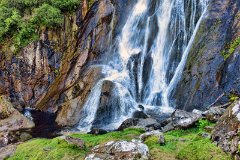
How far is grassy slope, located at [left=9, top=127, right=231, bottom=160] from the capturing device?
752cm

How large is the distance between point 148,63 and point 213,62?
548 cm

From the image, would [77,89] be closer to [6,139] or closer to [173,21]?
[6,139]

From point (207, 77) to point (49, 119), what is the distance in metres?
10.1

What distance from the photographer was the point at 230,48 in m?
16.2

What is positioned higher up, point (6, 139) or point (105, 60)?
point (105, 60)

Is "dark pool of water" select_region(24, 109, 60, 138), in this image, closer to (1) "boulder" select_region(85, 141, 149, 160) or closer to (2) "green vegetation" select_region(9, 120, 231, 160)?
(2) "green vegetation" select_region(9, 120, 231, 160)

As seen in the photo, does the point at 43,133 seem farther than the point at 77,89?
No

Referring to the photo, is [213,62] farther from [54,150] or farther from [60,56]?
[60,56]

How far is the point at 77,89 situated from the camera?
22.1 metres

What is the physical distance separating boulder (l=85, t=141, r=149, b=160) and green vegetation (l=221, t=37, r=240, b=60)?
9718mm

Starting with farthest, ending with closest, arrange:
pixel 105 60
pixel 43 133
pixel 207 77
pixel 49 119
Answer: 1. pixel 105 60
2. pixel 49 119
3. pixel 43 133
4. pixel 207 77

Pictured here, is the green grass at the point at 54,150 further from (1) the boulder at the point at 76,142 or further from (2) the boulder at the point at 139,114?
(2) the boulder at the point at 139,114

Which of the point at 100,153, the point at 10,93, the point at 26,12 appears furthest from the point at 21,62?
the point at 100,153

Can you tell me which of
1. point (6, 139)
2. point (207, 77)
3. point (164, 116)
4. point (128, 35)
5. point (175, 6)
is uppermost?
point (175, 6)
